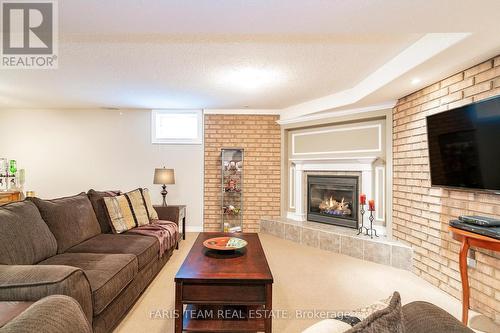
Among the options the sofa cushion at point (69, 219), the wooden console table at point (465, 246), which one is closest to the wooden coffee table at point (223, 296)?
the sofa cushion at point (69, 219)

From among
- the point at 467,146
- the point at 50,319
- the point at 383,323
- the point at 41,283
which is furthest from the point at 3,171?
the point at 467,146

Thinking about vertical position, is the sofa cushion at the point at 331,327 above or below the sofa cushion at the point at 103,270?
above

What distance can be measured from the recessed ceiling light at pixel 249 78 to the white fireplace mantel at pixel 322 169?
1.66m

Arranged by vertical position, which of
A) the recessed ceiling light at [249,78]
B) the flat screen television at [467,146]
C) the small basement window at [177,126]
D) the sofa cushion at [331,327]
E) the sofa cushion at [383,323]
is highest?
the recessed ceiling light at [249,78]

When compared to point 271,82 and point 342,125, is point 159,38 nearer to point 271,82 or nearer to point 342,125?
point 271,82

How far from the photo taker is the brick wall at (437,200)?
229cm

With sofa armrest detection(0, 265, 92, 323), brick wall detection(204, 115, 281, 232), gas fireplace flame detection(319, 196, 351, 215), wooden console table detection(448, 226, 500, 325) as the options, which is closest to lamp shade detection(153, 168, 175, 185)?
brick wall detection(204, 115, 281, 232)

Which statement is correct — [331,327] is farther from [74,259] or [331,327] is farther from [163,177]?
[163,177]

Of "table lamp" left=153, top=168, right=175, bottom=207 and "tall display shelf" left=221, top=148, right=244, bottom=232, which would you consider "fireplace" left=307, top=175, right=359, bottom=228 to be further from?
"table lamp" left=153, top=168, right=175, bottom=207

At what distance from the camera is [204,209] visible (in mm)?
5180

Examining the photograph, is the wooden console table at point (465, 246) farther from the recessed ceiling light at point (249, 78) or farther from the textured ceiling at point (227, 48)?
the recessed ceiling light at point (249, 78)

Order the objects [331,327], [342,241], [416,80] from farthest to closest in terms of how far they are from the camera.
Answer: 1. [342,241]
2. [416,80]
3. [331,327]

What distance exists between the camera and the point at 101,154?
17.0 feet

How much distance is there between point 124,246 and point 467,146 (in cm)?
322
